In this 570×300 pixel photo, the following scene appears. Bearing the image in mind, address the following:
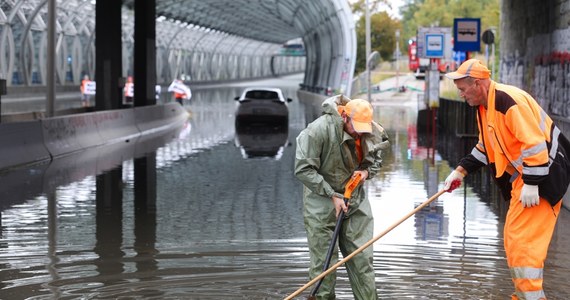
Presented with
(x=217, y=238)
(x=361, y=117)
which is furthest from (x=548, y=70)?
(x=361, y=117)

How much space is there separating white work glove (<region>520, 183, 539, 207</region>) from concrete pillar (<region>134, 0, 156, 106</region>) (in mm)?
30556

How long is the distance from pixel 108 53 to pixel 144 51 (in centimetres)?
492

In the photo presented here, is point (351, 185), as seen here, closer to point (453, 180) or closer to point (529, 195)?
point (453, 180)

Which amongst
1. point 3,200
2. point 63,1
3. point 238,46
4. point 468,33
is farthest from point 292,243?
point 238,46

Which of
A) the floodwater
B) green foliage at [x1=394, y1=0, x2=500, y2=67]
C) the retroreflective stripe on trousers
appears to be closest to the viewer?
the retroreflective stripe on trousers

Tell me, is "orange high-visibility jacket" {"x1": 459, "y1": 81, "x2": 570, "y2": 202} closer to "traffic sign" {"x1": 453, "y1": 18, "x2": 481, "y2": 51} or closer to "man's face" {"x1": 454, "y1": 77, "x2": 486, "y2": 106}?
"man's face" {"x1": 454, "y1": 77, "x2": 486, "y2": 106}

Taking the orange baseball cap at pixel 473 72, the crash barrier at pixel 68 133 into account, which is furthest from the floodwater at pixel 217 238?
the orange baseball cap at pixel 473 72

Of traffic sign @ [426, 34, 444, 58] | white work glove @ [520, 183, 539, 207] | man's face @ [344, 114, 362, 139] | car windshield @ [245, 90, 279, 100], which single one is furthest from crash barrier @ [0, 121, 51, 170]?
traffic sign @ [426, 34, 444, 58]

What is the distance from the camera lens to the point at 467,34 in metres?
31.3

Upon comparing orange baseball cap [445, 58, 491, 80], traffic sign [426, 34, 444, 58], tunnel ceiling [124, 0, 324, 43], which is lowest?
orange baseball cap [445, 58, 491, 80]

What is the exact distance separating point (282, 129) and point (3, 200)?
20997 mm

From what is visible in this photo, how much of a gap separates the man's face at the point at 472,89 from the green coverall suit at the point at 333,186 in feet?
2.28

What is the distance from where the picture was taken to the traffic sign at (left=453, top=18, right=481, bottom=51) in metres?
31.2

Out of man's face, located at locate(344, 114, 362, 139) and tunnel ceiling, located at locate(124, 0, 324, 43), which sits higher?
tunnel ceiling, located at locate(124, 0, 324, 43)
